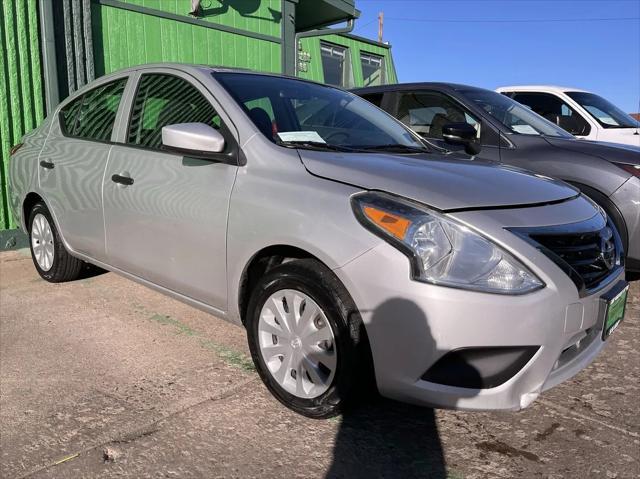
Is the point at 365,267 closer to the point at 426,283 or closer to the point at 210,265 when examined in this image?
the point at 426,283

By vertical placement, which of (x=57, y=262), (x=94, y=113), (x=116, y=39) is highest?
(x=116, y=39)

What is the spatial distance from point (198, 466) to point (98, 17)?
5734 millimetres

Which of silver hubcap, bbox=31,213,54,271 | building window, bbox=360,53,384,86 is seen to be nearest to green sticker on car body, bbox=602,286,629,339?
silver hubcap, bbox=31,213,54,271

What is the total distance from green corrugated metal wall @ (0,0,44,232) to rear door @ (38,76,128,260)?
5.89 feet

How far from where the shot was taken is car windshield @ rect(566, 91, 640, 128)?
23.9ft

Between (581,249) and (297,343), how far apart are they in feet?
4.12

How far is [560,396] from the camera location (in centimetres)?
278

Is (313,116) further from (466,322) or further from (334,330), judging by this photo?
(466,322)

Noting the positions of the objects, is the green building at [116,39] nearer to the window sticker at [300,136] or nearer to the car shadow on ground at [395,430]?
the window sticker at [300,136]

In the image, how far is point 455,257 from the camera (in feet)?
6.61

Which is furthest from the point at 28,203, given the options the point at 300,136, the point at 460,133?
the point at 460,133

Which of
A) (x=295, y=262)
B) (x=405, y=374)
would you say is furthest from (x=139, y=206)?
(x=405, y=374)

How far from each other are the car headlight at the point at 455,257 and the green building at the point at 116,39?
509cm

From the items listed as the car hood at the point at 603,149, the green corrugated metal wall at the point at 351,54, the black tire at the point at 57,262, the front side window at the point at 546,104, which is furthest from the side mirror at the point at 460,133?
the green corrugated metal wall at the point at 351,54
